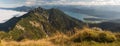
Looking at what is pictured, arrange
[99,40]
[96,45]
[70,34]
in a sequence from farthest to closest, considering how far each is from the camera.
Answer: [70,34], [99,40], [96,45]

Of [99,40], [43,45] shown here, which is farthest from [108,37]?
[43,45]

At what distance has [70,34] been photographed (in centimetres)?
1728

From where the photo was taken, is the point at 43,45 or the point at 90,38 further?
the point at 90,38

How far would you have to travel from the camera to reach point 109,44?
14.2 m

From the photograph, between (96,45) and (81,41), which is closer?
(96,45)

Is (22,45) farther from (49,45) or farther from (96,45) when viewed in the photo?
(96,45)

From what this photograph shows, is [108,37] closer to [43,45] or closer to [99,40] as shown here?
[99,40]

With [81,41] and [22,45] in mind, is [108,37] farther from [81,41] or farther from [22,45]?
[22,45]

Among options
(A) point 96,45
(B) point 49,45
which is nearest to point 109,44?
(A) point 96,45

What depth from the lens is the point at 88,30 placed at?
15.9 metres

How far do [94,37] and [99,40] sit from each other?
16.6 inches

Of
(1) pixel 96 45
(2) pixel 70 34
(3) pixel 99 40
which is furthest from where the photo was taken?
(2) pixel 70 34

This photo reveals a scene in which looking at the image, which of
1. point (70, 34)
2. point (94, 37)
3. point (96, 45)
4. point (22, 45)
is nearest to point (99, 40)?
point (94, 37)

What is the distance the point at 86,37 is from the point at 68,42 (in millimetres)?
1259
